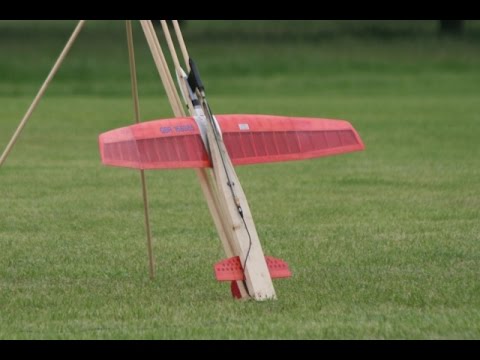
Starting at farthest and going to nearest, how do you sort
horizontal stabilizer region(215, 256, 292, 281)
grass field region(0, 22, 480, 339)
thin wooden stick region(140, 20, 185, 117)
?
thin wooden stick region(140, 20, 185, 117)
horizontal stabilizer region(215, 256, 292, 281)
grass field region(0, 22, 480, 339)

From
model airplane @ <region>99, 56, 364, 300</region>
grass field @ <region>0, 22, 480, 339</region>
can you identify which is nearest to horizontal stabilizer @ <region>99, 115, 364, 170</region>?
model airplane @ <region>99, 56, 364, 300</region>

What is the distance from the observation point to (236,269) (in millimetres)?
6516

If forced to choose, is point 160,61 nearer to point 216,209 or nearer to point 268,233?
point 216,209

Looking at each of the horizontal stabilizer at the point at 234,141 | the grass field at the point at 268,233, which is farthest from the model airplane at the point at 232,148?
the grass field at the point at 268,233

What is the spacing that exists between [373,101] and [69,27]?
1124cm

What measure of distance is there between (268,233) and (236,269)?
3104 millimetres

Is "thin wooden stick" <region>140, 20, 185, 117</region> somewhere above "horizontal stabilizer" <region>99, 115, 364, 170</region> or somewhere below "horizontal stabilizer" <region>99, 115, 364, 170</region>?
above

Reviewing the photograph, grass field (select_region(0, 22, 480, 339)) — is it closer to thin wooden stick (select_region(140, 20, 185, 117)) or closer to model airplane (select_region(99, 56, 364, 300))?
model airplane (select_region(99, 56, 364, 300))

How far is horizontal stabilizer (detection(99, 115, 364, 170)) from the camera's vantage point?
6.44 meters

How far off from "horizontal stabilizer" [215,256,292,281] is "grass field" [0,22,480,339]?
161mm

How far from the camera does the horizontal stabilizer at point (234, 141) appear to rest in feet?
21.1

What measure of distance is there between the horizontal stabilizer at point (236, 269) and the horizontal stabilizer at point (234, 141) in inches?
21.7

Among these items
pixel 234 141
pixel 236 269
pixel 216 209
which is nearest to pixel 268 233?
pixel 216 209

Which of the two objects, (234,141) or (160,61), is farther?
(160,61)
